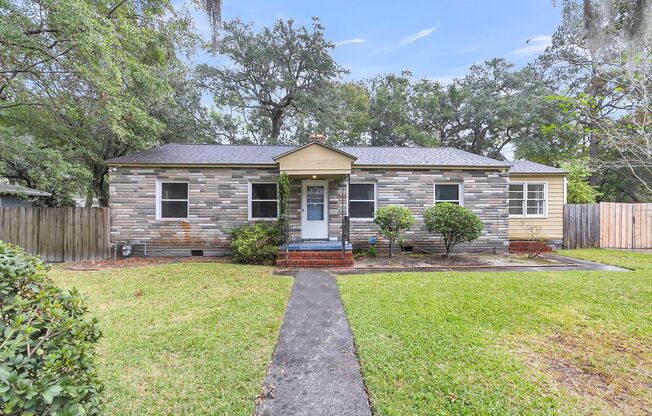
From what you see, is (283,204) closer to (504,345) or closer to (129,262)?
(129,262)

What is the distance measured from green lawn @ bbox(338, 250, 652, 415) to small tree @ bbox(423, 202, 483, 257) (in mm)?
2646

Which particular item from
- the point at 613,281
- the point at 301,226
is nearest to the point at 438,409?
the point at 613,281

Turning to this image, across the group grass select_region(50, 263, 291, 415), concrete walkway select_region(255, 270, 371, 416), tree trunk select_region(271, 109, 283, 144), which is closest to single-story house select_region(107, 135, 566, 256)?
grass select_region(50, 263, 291, 415)

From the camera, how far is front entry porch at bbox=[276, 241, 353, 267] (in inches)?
311

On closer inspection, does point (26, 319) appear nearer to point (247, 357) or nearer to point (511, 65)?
point (247, 357)

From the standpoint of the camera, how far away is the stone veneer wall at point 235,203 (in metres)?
9.30

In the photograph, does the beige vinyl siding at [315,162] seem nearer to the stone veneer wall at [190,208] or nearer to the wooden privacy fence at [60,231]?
the stone veneer wall at [190,208]

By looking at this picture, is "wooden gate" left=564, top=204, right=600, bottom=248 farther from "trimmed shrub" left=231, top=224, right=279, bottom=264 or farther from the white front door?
"trimmed shrub" left=231, top=224, right=279, bottom=264

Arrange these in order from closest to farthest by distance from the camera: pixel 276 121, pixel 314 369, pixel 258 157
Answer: pixel 314 369 → pixel 258 157 → pixel 276 121

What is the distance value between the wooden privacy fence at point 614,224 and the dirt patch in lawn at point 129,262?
13681 millimetres

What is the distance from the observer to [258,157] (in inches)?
404

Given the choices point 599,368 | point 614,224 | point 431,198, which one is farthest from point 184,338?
point 614,224

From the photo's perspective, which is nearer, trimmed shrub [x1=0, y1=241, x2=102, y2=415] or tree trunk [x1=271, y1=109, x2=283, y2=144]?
trimmed shrub [x1=0, y1=241, x2=102, y2=415]

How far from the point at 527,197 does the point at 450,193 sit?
157 inches
